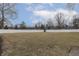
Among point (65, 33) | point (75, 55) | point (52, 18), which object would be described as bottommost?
point (75, 55)

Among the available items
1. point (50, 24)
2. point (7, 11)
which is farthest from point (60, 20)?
point (7, 11)

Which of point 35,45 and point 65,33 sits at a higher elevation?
point 65,33

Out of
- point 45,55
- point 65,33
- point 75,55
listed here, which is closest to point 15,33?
point 45,55

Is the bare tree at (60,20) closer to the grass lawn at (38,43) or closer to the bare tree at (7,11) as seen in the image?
the grass lawn at (38,43)

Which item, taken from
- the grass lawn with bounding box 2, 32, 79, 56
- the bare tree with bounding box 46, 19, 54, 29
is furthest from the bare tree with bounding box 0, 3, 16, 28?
the bare tree with bounding box 46, 19, 54, 29

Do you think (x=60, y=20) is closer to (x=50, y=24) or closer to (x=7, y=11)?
(x=50, y=24)

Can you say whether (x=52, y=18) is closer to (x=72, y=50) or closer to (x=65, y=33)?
(x=65, y=33)
